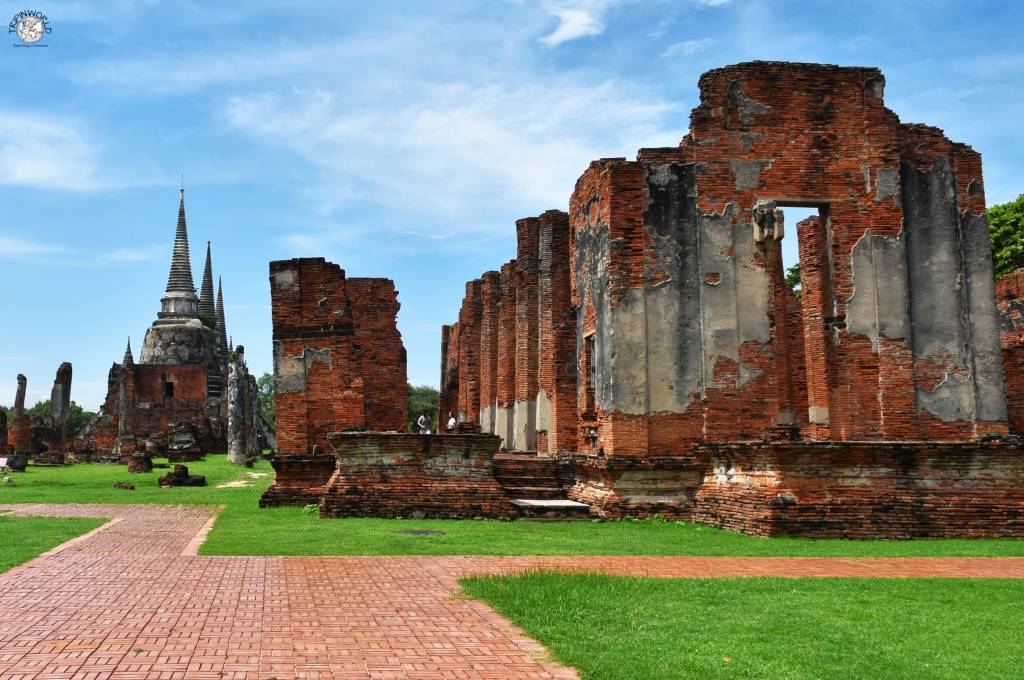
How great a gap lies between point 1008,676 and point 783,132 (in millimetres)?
12447

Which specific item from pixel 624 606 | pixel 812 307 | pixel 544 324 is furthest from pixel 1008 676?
pixel 544 324

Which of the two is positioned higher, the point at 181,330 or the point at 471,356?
the point at 181,330

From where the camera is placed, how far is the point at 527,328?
23.0m

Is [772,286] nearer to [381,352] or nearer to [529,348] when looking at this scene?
[529,348]

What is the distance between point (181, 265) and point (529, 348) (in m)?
61.3

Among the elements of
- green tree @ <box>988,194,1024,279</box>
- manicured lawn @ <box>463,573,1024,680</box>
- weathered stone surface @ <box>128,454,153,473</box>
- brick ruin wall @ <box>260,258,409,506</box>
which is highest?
green tree @ <box>988,194,1024,279</box>

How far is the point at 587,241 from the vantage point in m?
17.8

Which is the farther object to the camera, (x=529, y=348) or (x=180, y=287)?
(x=180, y=287)

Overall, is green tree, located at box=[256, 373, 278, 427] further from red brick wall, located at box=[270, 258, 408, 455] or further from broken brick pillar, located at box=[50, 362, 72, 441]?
red brick wall, located at box=[270, 258, 408, 455]

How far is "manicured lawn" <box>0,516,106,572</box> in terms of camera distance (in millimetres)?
10852

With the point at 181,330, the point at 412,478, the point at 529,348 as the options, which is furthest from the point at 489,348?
the point at 181,330

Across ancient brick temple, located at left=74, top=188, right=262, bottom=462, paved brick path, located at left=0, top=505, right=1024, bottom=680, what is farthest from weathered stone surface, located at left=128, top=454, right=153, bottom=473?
paved brick path, located at left=0, top=505, right=1024, bottom=680

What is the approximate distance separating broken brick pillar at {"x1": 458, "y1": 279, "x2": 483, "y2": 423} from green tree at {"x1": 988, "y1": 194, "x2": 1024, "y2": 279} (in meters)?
17.0

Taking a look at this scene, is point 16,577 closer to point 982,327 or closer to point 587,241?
point 587,241
